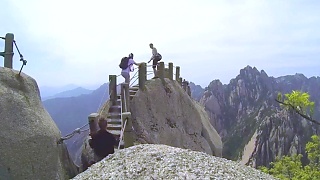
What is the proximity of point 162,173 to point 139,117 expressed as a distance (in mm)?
9794

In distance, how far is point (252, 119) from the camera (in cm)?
8325

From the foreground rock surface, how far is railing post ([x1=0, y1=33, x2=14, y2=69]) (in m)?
5.56

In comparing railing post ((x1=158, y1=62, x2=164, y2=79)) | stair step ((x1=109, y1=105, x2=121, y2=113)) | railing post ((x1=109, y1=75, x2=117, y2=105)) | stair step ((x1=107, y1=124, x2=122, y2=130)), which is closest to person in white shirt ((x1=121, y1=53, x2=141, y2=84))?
railing post ((x1=109, y1=75, x2=117, y2=105))

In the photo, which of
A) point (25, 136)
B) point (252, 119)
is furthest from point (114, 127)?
point (252, 119)

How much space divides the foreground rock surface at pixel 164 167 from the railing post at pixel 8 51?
556 centimetres

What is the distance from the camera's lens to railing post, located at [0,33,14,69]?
13820mm

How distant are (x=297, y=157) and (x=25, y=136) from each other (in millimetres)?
9676

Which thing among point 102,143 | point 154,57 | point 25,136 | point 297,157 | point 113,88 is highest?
point 154,57

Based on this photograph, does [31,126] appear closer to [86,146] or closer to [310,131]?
[86,146]

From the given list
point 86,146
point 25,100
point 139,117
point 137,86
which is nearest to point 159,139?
point 139,117

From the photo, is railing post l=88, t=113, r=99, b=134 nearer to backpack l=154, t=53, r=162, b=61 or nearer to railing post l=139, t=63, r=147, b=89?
railing post l=139, t=63, r=147, b=89

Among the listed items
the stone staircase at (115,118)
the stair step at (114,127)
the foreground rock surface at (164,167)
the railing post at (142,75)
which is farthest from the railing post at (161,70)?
the foreground rock surface at (164,167)

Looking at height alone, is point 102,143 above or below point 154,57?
below

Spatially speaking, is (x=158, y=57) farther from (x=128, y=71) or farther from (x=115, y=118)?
(x=115, y=118)
